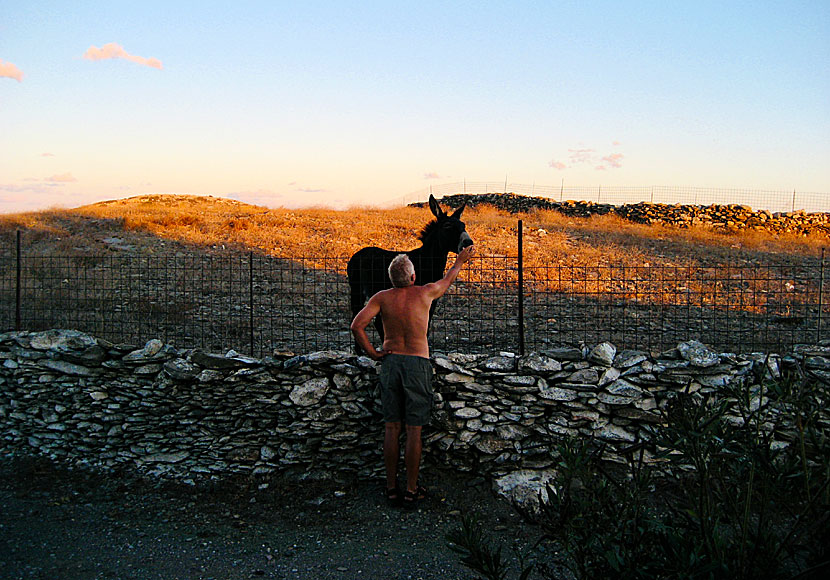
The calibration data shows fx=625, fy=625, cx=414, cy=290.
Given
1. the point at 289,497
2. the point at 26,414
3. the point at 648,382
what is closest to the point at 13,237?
the point at 26,414

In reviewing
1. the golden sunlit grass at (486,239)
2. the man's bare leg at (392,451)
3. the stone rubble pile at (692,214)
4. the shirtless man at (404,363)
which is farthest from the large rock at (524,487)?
the stone rubble pile at (692,214)

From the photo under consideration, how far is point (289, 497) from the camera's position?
6.30 meters

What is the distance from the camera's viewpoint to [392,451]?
6.00m

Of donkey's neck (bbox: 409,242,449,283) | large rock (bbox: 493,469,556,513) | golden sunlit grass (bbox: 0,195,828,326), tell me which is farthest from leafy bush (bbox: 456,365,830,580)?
golden sunlit grass (bbox: 0,195,828,326)

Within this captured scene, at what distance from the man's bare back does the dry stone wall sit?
76 cm

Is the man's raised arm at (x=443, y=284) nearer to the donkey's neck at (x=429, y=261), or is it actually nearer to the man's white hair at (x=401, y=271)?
the man's white hair at (x=401, y=271)

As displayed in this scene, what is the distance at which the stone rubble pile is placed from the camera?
973 inches

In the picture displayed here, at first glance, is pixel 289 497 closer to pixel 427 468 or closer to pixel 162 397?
pixel 427 468

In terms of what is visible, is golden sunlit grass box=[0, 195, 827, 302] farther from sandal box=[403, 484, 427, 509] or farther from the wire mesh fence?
sandal box=[403, 484, 427, 509]

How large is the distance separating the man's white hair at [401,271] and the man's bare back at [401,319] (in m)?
0.06

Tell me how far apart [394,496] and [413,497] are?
0.19 metres

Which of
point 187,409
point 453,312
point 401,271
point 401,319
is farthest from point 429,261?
point 453,312

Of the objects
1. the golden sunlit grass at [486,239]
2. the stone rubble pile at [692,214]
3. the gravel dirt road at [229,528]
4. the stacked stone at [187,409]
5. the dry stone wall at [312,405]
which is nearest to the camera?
the gravel dirt road at [229,528]

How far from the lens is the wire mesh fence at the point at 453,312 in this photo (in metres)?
9.74
